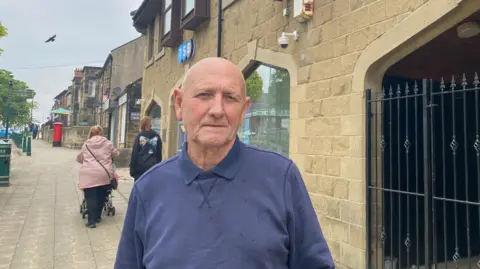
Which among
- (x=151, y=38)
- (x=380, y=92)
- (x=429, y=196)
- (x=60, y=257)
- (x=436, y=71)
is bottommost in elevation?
(x=60, y=257)

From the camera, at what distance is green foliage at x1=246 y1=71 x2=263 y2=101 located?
6.75 metres

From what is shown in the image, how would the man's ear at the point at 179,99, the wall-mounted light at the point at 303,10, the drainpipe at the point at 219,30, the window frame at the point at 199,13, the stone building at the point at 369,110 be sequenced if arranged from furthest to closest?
1. the window frame at the point at 199,13
2. the drainpipe at the point at 219,30
3. the wall-mounted light at the point at 303,10
4. the stone building at the point at 369,110
5. the man's ear at the point at 179,99

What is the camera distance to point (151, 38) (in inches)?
514

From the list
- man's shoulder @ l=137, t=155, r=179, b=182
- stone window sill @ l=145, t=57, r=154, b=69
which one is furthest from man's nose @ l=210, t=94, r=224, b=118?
stone window sill @ l=145, t=57, r=154, b=69

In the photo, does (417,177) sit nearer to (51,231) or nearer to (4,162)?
(51,231)

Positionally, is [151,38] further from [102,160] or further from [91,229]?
[91,229]

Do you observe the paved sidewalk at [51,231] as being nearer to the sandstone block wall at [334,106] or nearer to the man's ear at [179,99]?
the sandstone block wall at [334,106]

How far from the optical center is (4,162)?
988 centimetres

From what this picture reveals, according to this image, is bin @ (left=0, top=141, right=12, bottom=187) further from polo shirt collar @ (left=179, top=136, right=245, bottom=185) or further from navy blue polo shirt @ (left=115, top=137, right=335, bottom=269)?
polo shirt collar @ (left=179, top=136, right=245, bottom=185)

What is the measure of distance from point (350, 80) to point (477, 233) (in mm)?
3667

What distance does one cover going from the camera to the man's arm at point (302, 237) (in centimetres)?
135

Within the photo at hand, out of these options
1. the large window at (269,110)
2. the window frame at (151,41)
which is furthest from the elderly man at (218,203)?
the window frame at (151,41)

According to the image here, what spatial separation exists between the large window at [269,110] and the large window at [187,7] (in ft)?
9.42

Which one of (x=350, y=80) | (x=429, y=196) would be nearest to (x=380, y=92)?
(x=350, y=80)
